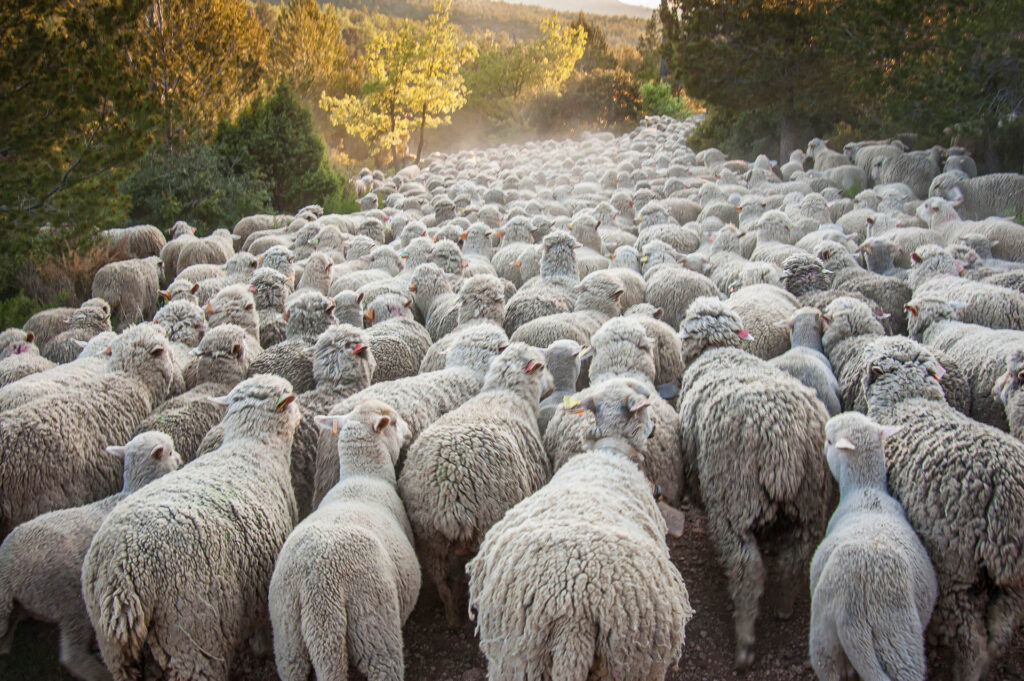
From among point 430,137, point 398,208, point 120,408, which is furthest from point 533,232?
point 430,137

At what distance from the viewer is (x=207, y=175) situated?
43.6 feet

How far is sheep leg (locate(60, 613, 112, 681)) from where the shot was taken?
354 centimetres

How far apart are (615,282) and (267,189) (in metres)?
10.4

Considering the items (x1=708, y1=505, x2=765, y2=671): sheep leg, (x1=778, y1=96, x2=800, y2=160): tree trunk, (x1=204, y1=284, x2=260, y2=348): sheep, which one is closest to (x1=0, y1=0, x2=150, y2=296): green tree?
(x1=204, y1=284, x2=260, y2=348): sheep

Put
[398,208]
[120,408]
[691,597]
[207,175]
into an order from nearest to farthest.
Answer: [691,597], [120,408], [207,175], [398,208]

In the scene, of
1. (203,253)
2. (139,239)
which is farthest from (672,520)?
(139,239)

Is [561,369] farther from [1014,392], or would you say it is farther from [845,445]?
[1014,392]

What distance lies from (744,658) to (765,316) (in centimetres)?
314

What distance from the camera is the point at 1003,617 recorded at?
3.19m

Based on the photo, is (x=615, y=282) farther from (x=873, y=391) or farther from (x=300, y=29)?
(x=300, y=29)

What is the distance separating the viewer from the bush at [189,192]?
12789mm

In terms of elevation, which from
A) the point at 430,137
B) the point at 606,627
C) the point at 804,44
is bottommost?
the point at 430,137

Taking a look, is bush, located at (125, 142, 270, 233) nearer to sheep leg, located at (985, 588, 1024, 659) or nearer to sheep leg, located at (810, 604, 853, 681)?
sheep leg, located at (810, 604, 853, 681)

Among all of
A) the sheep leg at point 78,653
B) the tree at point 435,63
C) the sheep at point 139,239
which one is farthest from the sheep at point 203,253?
the tree at point 435,63
